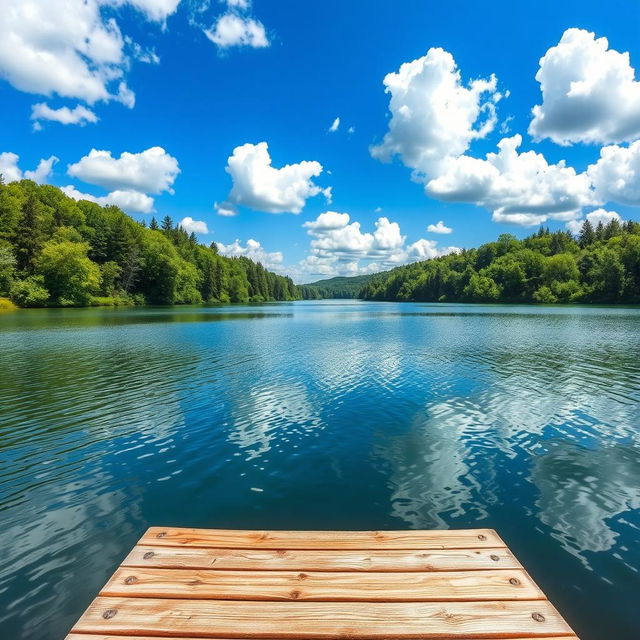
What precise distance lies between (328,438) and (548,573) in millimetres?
6847

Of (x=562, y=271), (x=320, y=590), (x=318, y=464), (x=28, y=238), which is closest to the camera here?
(x=320, y=590)

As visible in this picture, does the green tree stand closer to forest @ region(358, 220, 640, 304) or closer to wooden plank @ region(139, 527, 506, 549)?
wooden plank @ region(139, 527, 506, 549)

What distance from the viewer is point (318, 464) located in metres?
10.3

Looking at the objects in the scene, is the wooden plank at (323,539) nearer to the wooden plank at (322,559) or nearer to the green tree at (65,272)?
the wooden plank at (322,559)

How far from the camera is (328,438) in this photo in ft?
39.9

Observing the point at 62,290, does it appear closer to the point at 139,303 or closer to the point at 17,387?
the point at 139,303

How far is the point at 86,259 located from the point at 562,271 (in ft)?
507

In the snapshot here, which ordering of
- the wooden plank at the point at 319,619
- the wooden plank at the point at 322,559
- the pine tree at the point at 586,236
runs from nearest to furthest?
the wooden plank at the point at 319,619 < the wooden plank at the point at 322,559 < the pine tree at the point at 586,236

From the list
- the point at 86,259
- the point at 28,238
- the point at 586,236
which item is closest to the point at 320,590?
the point at 86,259

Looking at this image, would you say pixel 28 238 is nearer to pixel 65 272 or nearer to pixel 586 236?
pixel 65 272

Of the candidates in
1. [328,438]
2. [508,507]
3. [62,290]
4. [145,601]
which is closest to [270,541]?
[145,601]

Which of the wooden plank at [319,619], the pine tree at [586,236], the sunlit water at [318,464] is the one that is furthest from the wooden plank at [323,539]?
the pine tree at [586,236]

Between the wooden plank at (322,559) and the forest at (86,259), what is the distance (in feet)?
297

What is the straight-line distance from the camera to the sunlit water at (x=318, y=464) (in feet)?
20.9
